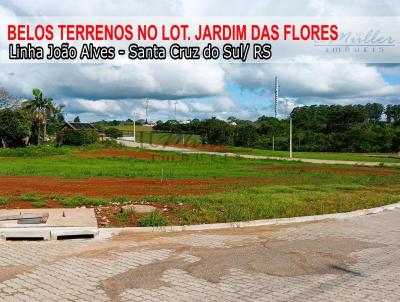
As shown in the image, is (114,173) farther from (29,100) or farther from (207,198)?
(29,100)

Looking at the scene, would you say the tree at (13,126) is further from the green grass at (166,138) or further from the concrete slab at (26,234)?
the concrete slab at (26,234)

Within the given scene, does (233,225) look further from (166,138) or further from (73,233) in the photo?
(166,138)

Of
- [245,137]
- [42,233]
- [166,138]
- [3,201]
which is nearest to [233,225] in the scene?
[42,233]

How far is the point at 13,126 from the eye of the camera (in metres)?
52.1

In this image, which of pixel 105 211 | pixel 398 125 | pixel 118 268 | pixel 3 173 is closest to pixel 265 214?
pixel 105 211

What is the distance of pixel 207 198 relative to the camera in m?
13.3

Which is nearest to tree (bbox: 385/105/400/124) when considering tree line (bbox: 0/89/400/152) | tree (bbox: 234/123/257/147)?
tree line (bbox: 0/89/400/152)

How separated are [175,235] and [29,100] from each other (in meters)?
53.8

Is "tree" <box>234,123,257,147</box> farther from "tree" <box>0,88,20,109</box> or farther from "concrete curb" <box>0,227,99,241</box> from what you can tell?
"concrete curb" <box>0,227,99,241</box>

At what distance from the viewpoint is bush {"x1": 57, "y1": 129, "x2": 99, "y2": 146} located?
5909cm

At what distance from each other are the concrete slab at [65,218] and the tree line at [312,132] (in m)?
62.9

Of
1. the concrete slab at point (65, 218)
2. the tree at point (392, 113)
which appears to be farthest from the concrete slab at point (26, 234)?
the tree at point (392, 113)

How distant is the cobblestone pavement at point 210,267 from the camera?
219 inches

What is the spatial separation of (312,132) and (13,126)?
158 ft
